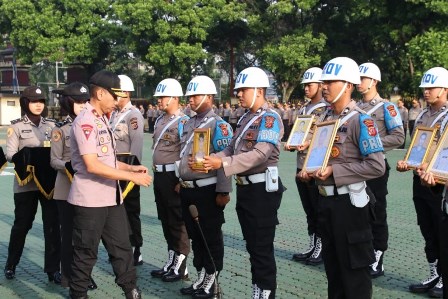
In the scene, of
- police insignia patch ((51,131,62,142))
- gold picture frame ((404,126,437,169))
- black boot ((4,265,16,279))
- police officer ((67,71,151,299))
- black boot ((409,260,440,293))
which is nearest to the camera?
police officer ((67,71,151,299))

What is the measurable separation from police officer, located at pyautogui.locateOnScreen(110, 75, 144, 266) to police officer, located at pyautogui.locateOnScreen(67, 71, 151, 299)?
2.01 metres

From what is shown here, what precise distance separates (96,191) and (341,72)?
211cm

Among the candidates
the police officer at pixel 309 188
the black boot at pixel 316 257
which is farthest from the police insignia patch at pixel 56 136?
the black boot at pixel 316 257

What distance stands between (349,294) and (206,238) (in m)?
1.89

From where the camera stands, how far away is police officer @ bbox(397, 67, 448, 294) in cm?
630

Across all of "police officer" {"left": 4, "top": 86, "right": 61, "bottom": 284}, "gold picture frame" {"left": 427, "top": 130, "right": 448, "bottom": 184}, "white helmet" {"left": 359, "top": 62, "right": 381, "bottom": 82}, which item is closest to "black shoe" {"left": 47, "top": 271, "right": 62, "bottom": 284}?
"police officer" {"left": 4, "top": 86, "right": 61, "bottom": 284}

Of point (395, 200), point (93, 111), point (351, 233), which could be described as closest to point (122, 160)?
point (93, 111)

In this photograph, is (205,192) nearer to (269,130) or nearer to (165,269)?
(269,130)

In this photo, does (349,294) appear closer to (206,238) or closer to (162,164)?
(206,238)

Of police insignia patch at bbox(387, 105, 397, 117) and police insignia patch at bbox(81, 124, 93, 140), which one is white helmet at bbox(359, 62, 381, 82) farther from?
police insignia patch at bbox(81, 124, 93, 140)

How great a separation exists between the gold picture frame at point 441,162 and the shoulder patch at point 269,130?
1352mm

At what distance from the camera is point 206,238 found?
6.23 m

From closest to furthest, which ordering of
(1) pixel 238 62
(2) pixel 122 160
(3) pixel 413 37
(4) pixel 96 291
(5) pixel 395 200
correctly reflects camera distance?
(2) pixel 122 160, (4) pixel 96 291, (5) pixel 395 200, (3) pixel 413 37, (1) pixel 238 62

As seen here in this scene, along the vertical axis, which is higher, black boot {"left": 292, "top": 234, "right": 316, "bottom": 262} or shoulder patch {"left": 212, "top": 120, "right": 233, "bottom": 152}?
shoulder patch {"left": 212, "top": 120, "right": 233, "bottom": 152}
